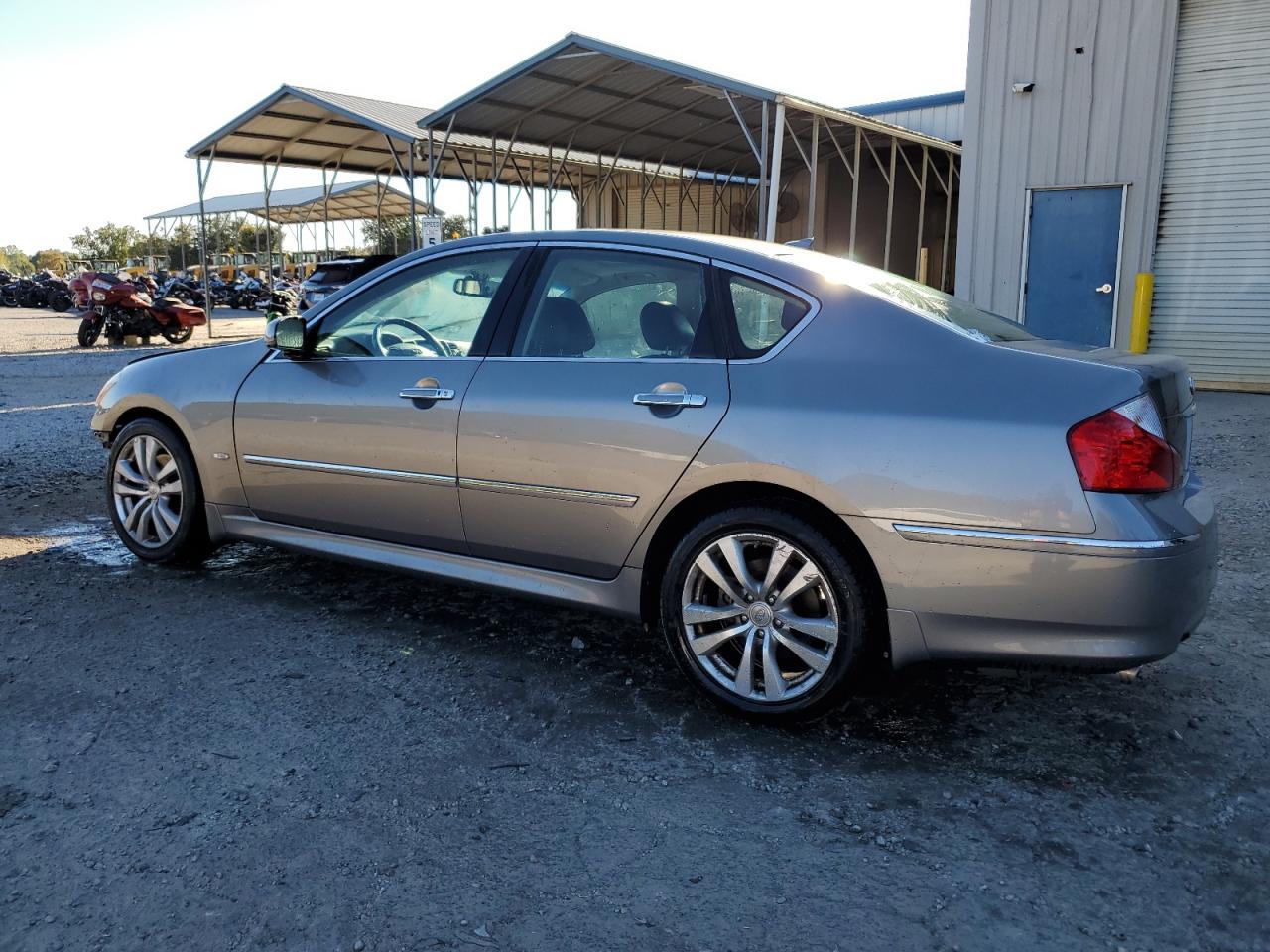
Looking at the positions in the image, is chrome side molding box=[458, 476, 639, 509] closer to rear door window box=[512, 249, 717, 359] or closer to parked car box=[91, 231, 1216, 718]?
parked car box=[91, 231, 1216, 718]

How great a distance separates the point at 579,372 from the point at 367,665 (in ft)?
4.30

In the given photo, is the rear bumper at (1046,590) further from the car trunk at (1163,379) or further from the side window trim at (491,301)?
the side window trim at (491,301)

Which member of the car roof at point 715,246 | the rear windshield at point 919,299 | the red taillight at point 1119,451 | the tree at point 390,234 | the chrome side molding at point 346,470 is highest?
the tree at point 390,234

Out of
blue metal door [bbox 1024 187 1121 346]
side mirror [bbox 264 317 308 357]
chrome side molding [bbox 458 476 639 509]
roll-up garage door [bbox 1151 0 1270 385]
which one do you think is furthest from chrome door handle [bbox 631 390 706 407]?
roll-up garage door [bbox 1151 0 1270 385]

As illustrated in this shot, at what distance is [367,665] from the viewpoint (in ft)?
12.2

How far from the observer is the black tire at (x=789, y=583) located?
3037 millimetres

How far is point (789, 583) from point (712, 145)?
20402mm

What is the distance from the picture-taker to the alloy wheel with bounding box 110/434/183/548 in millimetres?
4727

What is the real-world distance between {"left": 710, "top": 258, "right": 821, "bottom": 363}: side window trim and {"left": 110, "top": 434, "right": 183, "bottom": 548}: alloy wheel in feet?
8.99

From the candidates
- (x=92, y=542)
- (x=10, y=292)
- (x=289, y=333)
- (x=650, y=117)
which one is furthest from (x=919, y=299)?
(x=10, y=292)

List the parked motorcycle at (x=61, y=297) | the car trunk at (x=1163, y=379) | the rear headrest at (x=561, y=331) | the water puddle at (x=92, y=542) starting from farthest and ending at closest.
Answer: the parked motorcycle at (x=61, y=297), the water puddle at (x=92, y=542), the rear headrest at (x=561, y=331), the car trunk at (x=1163, y=379)

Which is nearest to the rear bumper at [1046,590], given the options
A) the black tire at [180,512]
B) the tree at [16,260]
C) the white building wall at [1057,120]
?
the black tire at [180,512]

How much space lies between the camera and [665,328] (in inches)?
136

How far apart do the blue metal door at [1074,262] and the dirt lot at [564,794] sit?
28.3 feet
